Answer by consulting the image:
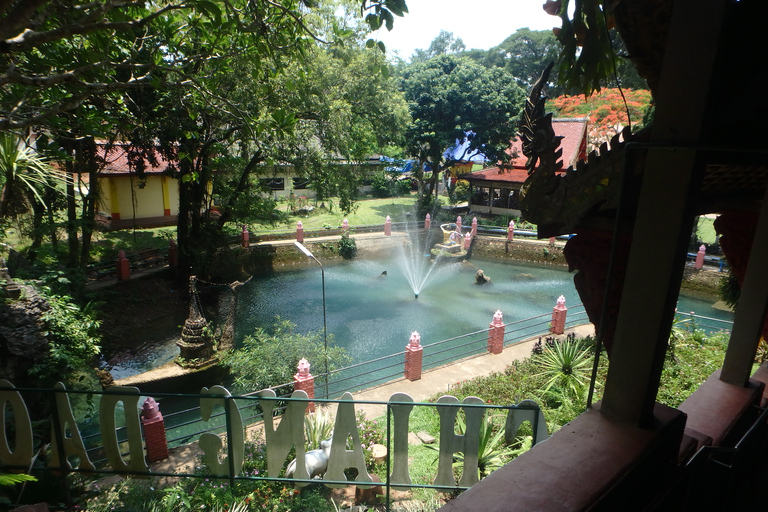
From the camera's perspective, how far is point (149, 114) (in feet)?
37.2

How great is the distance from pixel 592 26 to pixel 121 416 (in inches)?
374

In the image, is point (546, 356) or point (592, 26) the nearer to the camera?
point (592, 26)

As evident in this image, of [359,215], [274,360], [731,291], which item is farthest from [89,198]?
[731,291]

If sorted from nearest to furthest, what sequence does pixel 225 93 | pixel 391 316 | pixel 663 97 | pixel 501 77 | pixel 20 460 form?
pixel 663 97 → pixel 20 460 → pixel 225 93 → pixel 391 316 → pixel 501 77

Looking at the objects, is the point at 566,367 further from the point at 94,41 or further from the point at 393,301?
the point at 94,41

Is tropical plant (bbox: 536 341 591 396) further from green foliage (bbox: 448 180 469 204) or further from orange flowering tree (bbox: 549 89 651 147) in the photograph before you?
green foliage (bbox: 448 180 469 204)

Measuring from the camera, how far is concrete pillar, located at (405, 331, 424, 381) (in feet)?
29.5

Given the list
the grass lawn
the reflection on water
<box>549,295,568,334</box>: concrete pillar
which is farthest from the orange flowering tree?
Answer: the grass lawn

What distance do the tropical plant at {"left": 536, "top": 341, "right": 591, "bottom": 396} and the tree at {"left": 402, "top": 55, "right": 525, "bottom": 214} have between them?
48.7 feet

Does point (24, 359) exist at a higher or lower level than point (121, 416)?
higher

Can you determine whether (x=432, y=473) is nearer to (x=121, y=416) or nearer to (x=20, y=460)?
(x=20, y=460)

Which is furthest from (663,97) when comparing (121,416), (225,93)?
(225,93)

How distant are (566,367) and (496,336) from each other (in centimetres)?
191

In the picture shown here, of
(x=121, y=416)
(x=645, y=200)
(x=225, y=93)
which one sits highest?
(x=225, y=93)
